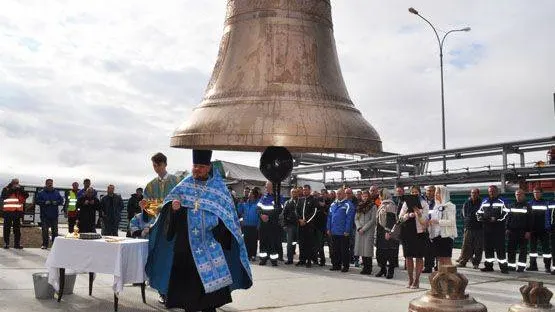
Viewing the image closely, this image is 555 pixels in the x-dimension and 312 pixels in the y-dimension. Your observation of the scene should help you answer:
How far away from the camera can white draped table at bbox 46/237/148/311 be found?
20.8 ft

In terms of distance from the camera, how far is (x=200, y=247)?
5148 mm

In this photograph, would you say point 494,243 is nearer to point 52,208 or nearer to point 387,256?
point 387,256

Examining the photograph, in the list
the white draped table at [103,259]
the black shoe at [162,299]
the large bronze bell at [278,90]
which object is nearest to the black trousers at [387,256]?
the black shoe at [162,299]

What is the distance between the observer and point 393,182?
17.3m

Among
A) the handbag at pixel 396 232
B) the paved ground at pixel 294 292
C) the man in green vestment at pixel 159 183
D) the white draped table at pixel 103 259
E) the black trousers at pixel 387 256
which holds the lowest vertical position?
the paved ground at pixel 294 292

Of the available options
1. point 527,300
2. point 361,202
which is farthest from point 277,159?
point 361,202

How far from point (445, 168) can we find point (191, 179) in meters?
12.0

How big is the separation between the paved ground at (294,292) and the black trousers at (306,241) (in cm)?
99

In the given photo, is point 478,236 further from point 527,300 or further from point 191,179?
point 527,300

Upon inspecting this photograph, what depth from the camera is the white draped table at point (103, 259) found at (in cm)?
635

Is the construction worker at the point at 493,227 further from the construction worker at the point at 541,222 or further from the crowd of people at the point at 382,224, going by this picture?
the construction worker at the point at 541,222

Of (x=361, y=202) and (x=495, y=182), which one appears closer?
(x=361, y=202)

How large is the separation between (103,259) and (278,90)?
13.0ft

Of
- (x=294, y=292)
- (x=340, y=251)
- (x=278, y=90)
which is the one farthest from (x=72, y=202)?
(x=278, y=90)
